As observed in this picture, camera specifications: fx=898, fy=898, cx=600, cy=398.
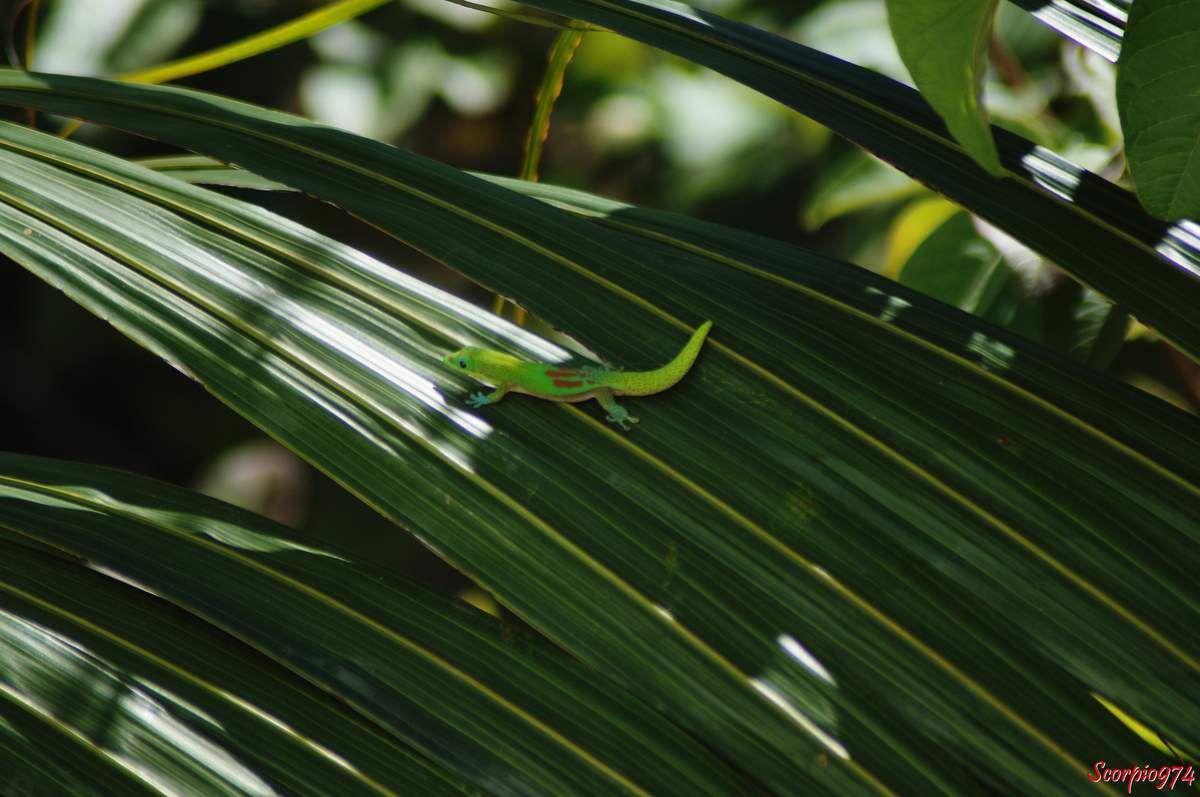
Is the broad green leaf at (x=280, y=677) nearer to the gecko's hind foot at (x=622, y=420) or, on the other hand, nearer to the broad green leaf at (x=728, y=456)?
the broad green leaf at (x=728, y=456)

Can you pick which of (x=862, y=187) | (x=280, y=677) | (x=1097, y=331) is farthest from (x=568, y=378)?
(x=862, y=187)

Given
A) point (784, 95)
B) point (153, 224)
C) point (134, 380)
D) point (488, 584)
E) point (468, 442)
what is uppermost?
point (134, 380)

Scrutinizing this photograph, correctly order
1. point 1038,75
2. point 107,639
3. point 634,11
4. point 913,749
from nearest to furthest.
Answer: point 913,749 < point 107,639 < point 634,11 < point 1038,75

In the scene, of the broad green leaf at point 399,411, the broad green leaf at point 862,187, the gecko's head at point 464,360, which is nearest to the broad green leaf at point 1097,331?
the broad green leaf at point 862,187

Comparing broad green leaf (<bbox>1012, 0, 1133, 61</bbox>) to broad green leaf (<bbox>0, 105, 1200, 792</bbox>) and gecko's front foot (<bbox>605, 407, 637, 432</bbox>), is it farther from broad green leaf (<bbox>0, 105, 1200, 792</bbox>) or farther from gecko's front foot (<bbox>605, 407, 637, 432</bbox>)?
gecko's front foot (<bbox>605, 407, 637, 432</bbox>)

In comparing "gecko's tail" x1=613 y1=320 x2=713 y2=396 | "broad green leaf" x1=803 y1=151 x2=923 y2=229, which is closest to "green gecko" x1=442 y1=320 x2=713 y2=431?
"gecko's tail" x1=613 y1=320 x2=713 y2=396

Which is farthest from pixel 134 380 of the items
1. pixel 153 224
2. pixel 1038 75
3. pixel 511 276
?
pixel 1038 75

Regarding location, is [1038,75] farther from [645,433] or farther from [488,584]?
[488,584]
